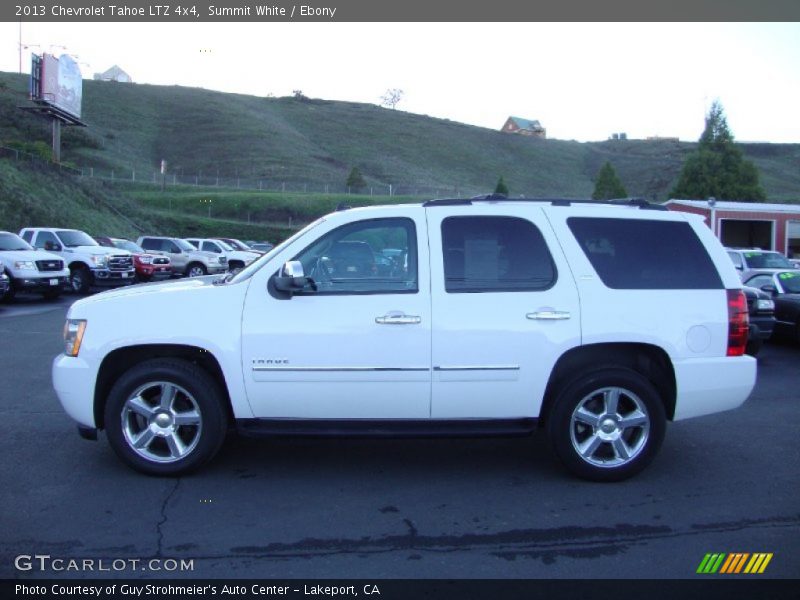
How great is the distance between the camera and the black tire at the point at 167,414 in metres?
5.52

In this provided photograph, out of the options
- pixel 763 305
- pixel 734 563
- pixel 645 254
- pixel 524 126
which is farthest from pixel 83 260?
pixel 524 126

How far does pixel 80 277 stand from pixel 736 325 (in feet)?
68.3

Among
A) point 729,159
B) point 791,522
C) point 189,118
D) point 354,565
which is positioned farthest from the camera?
point 189,118

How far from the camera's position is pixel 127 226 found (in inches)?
1661

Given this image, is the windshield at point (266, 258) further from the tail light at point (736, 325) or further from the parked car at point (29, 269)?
the parked car at point (29, 269)

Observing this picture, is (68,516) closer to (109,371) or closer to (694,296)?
(109,371)

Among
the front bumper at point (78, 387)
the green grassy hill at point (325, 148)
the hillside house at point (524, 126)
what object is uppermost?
the hillside house at point (524, 126)

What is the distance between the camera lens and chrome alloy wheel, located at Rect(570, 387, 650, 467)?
5582 mm

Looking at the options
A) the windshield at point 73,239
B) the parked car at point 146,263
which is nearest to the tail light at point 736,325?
the windshield at point 73,239

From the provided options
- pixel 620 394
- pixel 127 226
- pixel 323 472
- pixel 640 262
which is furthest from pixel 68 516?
pixel 127 226

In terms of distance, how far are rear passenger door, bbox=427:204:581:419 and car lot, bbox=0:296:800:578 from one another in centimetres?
69

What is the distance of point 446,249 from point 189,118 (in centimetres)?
9179

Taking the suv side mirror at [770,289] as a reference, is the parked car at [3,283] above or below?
below

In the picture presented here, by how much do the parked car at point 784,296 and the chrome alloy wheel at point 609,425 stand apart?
8158 millimetres
